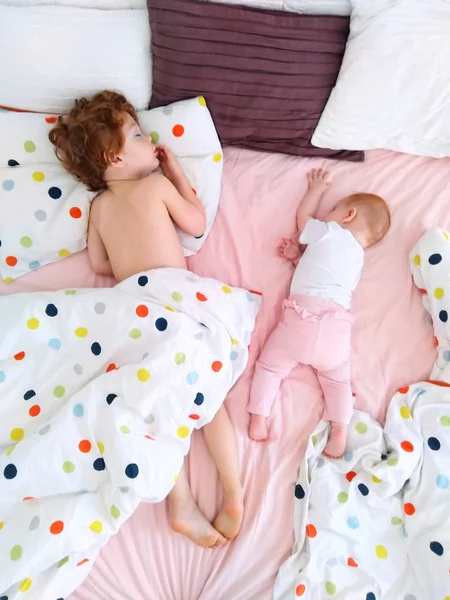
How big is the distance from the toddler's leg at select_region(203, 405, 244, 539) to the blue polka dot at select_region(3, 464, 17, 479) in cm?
40

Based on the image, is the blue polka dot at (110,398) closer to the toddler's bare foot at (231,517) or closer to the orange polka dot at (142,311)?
the orange polka dot at (142,311)

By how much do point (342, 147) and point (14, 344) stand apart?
968 mm

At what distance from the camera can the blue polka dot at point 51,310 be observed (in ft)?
4.35

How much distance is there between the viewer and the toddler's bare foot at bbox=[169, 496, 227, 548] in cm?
119

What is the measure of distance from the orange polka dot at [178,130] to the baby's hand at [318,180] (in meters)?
0.36

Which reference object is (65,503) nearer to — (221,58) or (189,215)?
(189,215)

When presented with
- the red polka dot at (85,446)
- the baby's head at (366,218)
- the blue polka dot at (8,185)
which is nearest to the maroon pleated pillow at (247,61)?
the baby's head at (366,218)

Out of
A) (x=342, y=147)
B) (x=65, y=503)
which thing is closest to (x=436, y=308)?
(x=342, y=147)

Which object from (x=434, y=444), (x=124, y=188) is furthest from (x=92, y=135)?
(x=434, y=444)

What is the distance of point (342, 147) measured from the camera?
5.03ft

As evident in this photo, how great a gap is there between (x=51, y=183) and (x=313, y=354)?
0.79 m

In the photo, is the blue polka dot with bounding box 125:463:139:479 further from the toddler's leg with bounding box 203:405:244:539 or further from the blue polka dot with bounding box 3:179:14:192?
the blue polka dot with bounding box 3:179:14:192

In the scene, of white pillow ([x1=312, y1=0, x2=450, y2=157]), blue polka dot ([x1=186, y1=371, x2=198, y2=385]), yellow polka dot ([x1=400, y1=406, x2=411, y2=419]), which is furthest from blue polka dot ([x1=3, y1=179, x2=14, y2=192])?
yellow polka dot ([x1=400, y1=406, x2=411, y2=419])

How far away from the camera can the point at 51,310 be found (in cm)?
133
